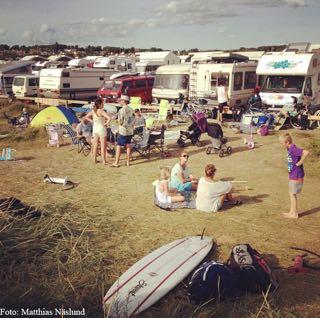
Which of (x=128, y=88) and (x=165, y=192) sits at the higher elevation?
(x=128, y=88)

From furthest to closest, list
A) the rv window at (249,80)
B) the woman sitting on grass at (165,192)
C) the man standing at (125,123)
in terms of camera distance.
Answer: the rv window at (249,80)
the man standing at (125,123)
the woman sitting on grass at (165,192)

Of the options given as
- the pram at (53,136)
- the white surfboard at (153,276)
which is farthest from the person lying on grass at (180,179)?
the pram at (53,136)

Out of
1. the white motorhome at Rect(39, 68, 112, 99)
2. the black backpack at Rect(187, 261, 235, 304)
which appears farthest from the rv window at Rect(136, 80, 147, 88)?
the black backpack at Rect(187, 261, 235, 304)

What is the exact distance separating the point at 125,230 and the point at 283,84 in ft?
41.4

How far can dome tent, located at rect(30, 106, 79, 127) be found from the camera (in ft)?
49.6

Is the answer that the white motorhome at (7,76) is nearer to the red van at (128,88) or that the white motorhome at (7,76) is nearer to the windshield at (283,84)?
the red van at (128,88)

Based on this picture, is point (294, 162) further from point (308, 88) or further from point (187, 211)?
point (308, 88)

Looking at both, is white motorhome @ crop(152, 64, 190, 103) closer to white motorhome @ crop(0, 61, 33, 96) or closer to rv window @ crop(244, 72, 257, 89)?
rv window @ crop(244, 72, 257, 89)

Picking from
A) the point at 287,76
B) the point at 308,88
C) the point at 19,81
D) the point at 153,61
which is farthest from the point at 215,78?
the point at 153,61

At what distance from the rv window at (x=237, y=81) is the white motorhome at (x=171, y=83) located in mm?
2742

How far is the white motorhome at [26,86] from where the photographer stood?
83.7 feet

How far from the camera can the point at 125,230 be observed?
674 centimetres

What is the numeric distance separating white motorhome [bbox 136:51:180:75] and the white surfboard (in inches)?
1072

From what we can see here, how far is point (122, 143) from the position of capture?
1061cm
